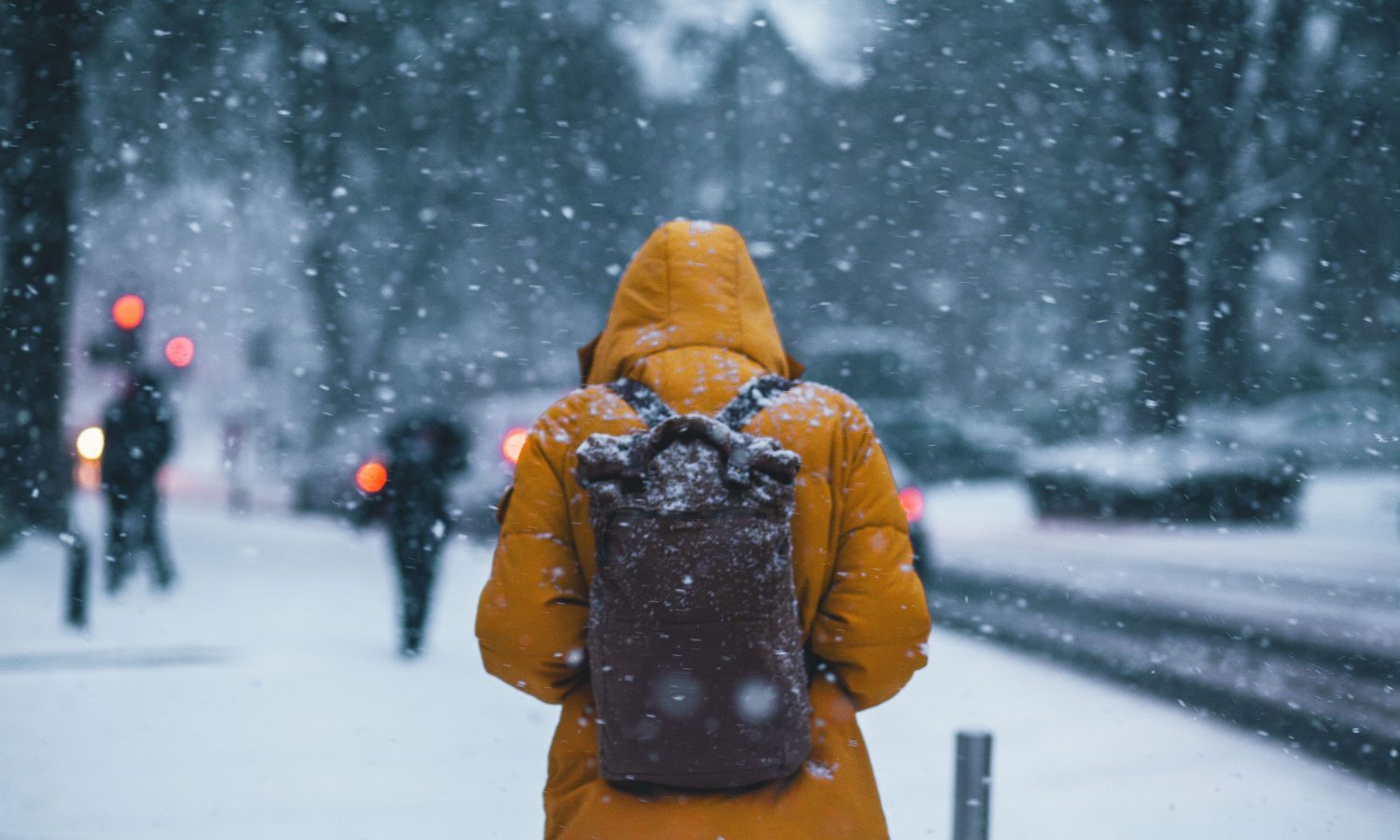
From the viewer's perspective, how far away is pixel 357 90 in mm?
12719

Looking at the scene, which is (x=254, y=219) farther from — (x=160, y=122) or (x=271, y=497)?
(x=271, y=497)

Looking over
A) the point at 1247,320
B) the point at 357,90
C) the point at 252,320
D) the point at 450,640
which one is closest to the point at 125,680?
the point at 450,640

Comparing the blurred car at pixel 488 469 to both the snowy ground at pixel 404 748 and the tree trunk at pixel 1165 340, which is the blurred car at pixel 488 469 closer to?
the snowy ground at pixel 404 748

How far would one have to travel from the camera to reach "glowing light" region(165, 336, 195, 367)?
8.49 metres

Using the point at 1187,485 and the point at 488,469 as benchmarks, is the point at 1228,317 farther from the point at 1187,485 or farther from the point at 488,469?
the point at 488,469

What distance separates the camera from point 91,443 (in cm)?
793

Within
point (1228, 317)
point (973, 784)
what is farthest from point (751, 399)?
A: point (1228, 317)

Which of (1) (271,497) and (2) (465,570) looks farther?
(1) (271,497)

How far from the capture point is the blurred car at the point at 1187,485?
1819 centimetres

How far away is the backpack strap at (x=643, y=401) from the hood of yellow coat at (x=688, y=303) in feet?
0.17

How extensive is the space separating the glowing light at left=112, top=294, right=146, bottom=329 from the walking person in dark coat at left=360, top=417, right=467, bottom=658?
6.82 ft

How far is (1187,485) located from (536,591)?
58.4 feet

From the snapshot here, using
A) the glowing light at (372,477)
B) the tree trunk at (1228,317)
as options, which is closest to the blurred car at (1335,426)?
the tree trunk at (1228,317)

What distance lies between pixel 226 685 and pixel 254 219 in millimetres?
10115
